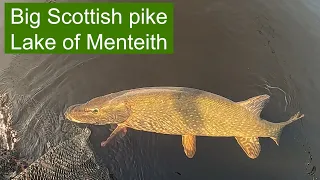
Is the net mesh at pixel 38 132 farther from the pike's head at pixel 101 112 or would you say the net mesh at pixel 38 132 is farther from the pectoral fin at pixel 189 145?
the pectoral fin at pixel 189 145

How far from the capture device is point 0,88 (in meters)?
6.80

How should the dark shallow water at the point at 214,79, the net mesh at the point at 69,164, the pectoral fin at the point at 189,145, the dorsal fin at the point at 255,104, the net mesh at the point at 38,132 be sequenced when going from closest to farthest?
the net mesh at the point at 69,164
the net mesh at the point at 38,132
the dorsal fin at the point at 255,104
the pectoral fin at the point at 189,145
the dark shallow water at the point at 214,79

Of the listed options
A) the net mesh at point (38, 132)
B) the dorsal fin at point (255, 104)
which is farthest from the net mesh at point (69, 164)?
the dorsal fin at point (255, 104)

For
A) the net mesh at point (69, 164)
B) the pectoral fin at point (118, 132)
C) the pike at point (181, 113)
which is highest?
the pike at point (181, 113)

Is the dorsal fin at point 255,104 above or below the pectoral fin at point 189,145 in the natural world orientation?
above

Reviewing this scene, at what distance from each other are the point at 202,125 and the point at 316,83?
2751 millimetres

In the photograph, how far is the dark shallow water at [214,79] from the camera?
18.9 feet

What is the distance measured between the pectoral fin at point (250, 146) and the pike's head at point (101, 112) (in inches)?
70.3

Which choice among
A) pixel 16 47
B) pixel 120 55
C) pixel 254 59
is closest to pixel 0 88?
pixel 16 47

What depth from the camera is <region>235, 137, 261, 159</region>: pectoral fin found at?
5.73m

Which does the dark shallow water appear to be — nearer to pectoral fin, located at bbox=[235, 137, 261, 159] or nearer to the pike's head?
pectoral fin, located at bbox=[235, 137, 261, 159]

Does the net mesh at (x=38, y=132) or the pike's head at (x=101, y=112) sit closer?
the net mesh at (x=38, y=132)

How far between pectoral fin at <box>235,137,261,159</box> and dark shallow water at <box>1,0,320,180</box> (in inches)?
5.2

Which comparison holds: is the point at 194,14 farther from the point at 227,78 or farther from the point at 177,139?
the point at 177,139
